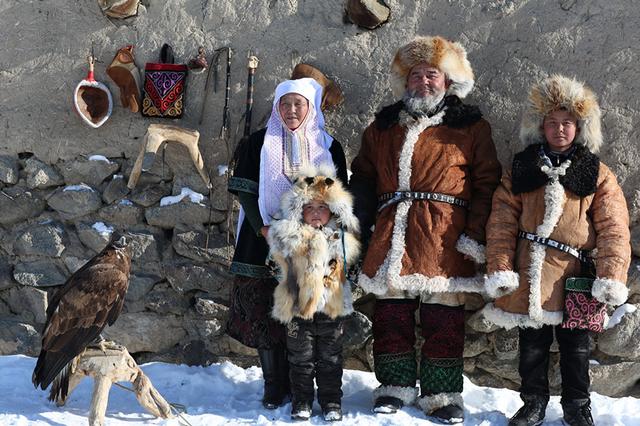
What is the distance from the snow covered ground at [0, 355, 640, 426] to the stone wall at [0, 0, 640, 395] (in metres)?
0.20

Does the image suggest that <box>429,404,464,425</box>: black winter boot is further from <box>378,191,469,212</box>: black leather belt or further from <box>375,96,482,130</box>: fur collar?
<box>375,96,482,130</box>: fur collar

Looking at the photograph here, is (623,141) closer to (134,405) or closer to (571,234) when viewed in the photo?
(571,234)

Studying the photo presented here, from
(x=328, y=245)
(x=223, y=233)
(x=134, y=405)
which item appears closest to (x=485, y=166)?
(x=328, y=245)

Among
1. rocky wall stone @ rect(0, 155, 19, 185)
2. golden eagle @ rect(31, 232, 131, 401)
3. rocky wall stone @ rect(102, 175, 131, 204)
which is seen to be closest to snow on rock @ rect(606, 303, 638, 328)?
golden eagle @ rect(31, 232, 131, 401)

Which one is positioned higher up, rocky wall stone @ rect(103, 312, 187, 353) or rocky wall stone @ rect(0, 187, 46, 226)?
rocky wall stone @ rect(0, 187, 46, 226)

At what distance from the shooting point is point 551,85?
295cm

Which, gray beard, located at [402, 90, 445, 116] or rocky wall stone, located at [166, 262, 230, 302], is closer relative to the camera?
gray beard, located at [402, 90, 445, 116]

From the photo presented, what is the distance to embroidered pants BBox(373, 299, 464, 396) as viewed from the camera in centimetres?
304

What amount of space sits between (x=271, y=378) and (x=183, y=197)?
1.03 metres

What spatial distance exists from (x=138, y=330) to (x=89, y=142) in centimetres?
101

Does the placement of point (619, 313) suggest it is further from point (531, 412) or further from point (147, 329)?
point (147, 329)

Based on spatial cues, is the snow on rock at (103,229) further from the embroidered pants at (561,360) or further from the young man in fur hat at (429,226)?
the embroidered pants at (561,360)

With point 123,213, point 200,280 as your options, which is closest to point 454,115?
point 200,280

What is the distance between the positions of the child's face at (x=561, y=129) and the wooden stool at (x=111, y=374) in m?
1.95
